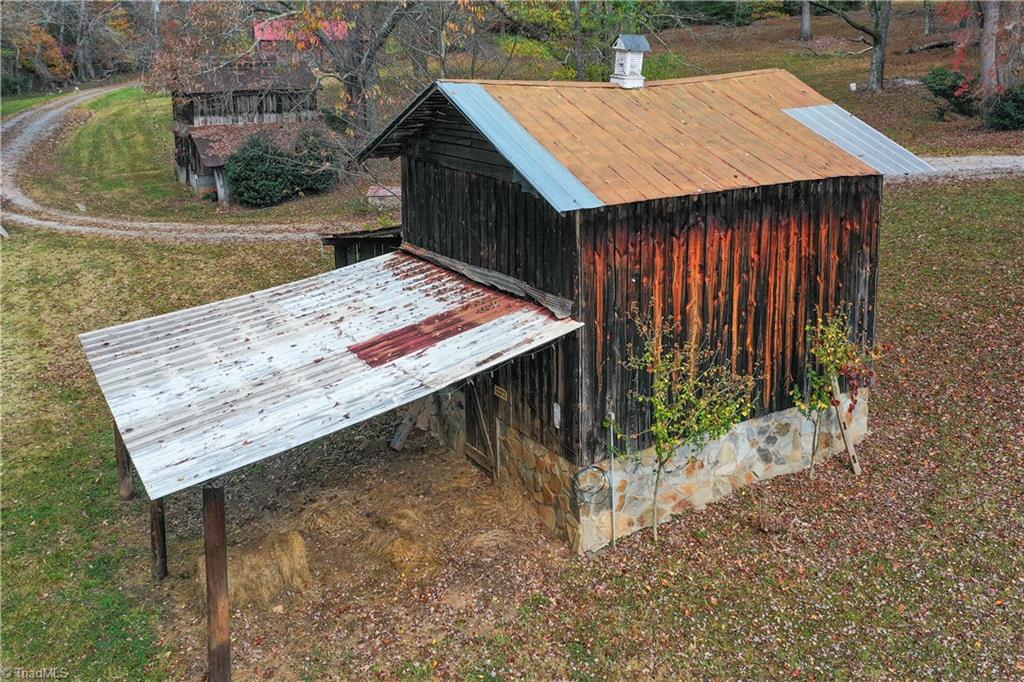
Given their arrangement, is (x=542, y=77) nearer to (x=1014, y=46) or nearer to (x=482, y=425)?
(x=1014, y=46)

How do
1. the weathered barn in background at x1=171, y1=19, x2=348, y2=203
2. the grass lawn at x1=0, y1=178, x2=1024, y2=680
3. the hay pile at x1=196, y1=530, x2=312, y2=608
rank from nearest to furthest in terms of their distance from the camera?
the grass lawn at x1=0, y1=178, x2=1024, y2=680 < the hay pile at x1=196, y1=530, x2=312, y2=608 < the weathered barn in background at x1=171, y1=19, x2=348, y2=203

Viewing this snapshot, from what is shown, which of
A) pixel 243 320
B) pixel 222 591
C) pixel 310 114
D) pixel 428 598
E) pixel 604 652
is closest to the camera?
pixel 222 591

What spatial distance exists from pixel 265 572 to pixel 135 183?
28712mm

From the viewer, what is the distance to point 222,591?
29.2ft

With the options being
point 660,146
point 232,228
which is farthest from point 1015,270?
point 232,228

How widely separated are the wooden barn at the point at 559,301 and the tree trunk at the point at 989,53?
63.2 feet

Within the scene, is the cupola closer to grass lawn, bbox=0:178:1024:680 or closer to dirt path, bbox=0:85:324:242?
grass lawn, bbox=0:178:1024:680

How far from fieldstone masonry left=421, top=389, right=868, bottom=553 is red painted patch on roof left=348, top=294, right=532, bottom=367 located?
184cm

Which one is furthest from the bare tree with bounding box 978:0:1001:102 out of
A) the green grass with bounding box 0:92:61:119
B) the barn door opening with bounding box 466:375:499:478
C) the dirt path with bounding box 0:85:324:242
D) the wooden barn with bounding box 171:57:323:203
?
the green grass with bounding box 0:92:61:119

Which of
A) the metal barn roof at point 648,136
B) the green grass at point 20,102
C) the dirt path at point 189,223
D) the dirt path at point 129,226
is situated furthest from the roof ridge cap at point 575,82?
the green grass at point 20,102

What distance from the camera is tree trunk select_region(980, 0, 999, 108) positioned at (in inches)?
1109

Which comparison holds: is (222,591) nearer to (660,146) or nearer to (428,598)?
(428,598)

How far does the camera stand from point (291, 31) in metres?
24.6

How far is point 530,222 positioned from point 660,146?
201cm
